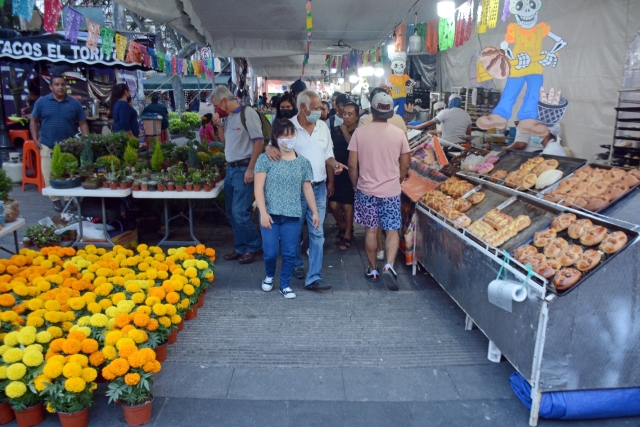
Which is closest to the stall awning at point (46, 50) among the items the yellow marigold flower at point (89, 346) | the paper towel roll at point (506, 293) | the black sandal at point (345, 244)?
the black sandal at point (345, 244)

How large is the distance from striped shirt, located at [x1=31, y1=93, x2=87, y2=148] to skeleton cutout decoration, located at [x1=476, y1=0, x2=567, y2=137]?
6.18 m

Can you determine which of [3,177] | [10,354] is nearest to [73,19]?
[3,177]

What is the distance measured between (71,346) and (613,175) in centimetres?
404

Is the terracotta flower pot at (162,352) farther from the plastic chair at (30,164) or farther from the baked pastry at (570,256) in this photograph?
the plastic chair at (30,164)

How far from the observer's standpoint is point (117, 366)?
2783 millimetres

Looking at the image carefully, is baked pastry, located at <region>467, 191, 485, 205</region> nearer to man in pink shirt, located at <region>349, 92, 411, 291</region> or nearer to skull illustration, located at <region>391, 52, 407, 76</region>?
man in pink shirt, located at <region>349, 92, 411, 291</region>

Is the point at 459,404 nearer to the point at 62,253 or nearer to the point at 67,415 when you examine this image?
the point at 67,415

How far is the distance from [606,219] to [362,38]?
8.48 metres

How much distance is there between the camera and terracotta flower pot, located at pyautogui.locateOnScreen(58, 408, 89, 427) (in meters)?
2.78

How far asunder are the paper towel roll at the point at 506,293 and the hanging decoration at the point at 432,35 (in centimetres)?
510

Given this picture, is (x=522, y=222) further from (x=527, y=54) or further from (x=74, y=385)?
(x=74, y=385)

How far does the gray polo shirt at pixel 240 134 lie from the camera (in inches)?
212

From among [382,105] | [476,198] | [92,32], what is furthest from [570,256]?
[92,32]

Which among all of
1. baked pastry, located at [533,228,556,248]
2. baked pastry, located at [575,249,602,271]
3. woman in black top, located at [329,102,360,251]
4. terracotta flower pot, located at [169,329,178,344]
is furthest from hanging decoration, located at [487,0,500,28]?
terracotta flower pot, located at [169,329,178,344]
